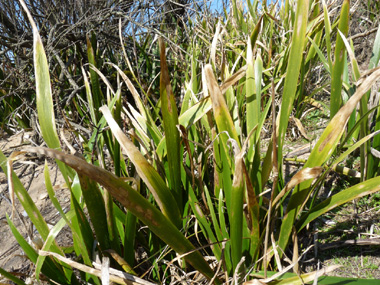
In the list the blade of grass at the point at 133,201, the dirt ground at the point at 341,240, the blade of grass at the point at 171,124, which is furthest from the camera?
the dirt ground at the point at 341,240

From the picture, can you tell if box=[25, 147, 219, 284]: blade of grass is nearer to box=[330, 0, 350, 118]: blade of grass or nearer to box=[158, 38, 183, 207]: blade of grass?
box=[158, 38, 183, 207]: blade of grass

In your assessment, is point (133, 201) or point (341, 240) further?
point (341, 240)

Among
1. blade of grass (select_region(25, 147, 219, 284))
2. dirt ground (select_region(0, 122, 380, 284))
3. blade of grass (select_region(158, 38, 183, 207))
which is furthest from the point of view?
dirt ground (select_region(0, 122, 380, 284))

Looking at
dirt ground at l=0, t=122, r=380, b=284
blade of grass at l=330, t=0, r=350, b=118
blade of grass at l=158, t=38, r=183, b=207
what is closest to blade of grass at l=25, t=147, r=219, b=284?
blade of grass at l=158, t=38, r=183, b=207

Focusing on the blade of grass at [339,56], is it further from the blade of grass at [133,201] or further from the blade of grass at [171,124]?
the blade of grass at [133,201]

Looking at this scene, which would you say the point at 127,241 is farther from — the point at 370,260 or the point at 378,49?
the point at 378,49

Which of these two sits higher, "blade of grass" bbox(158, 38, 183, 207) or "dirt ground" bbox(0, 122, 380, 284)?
"blade of grass" bbox(158, 38, 183, 207)

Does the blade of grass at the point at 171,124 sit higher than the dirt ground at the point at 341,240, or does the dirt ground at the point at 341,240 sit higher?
the blade of grass at the point at 171,124

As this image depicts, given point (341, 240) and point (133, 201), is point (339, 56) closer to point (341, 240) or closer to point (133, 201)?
point (341, 240)

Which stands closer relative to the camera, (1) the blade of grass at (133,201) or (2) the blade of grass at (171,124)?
(1) the blade of grass at (133,201)

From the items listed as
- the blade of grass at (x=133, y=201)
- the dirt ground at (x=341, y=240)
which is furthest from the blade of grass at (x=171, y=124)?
the dirt ground at (x=341, y=240)

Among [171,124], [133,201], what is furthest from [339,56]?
[133,201]

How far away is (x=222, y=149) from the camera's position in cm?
77

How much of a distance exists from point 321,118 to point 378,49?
27.1 inches
